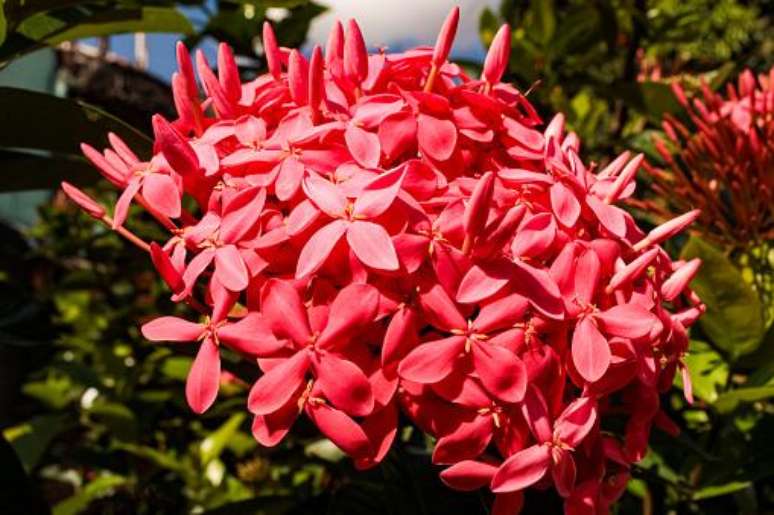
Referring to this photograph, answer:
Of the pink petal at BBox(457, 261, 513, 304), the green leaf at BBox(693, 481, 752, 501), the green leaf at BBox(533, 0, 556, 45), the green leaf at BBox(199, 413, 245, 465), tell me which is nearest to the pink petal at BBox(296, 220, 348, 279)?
the pink petal at BBox(457, 261, 513, 304)

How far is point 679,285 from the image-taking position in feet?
2.40

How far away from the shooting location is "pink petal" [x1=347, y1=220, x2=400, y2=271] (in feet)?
1.91

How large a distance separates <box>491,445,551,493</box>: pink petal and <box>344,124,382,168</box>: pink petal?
0.85 feet

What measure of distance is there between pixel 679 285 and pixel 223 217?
16.4 inches

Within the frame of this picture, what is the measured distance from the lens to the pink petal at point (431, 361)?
0.58m

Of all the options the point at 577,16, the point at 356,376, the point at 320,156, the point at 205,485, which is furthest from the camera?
the point at 205,485

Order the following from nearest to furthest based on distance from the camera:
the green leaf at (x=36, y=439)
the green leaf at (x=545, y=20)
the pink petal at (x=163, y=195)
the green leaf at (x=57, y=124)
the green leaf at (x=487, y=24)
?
1. the pink petal at (x=163, y=195)
2. the green leaf at (x=57, y=124)
3. the green leaf at (x=36, y=439)
4. the green leaf at (x=545, y=20)
5. the green leaf at (x=487, y=24)

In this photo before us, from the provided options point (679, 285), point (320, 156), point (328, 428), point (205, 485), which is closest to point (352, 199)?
point (320, 156)

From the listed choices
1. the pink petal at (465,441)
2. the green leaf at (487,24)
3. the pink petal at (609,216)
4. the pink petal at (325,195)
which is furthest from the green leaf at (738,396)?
the green leaf at (487,24)

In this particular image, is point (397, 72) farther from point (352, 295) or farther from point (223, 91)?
point (352, 295)

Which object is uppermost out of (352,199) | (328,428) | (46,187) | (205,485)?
(352,199)

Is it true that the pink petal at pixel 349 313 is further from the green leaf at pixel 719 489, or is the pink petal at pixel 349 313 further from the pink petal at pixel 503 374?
the green leaf at pixel 719 489

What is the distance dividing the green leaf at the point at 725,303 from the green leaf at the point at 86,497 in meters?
1.27

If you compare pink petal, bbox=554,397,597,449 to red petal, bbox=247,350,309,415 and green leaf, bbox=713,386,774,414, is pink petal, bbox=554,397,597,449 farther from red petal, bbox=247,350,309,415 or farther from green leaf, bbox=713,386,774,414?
green leaf, bbox=713,386,774,414
